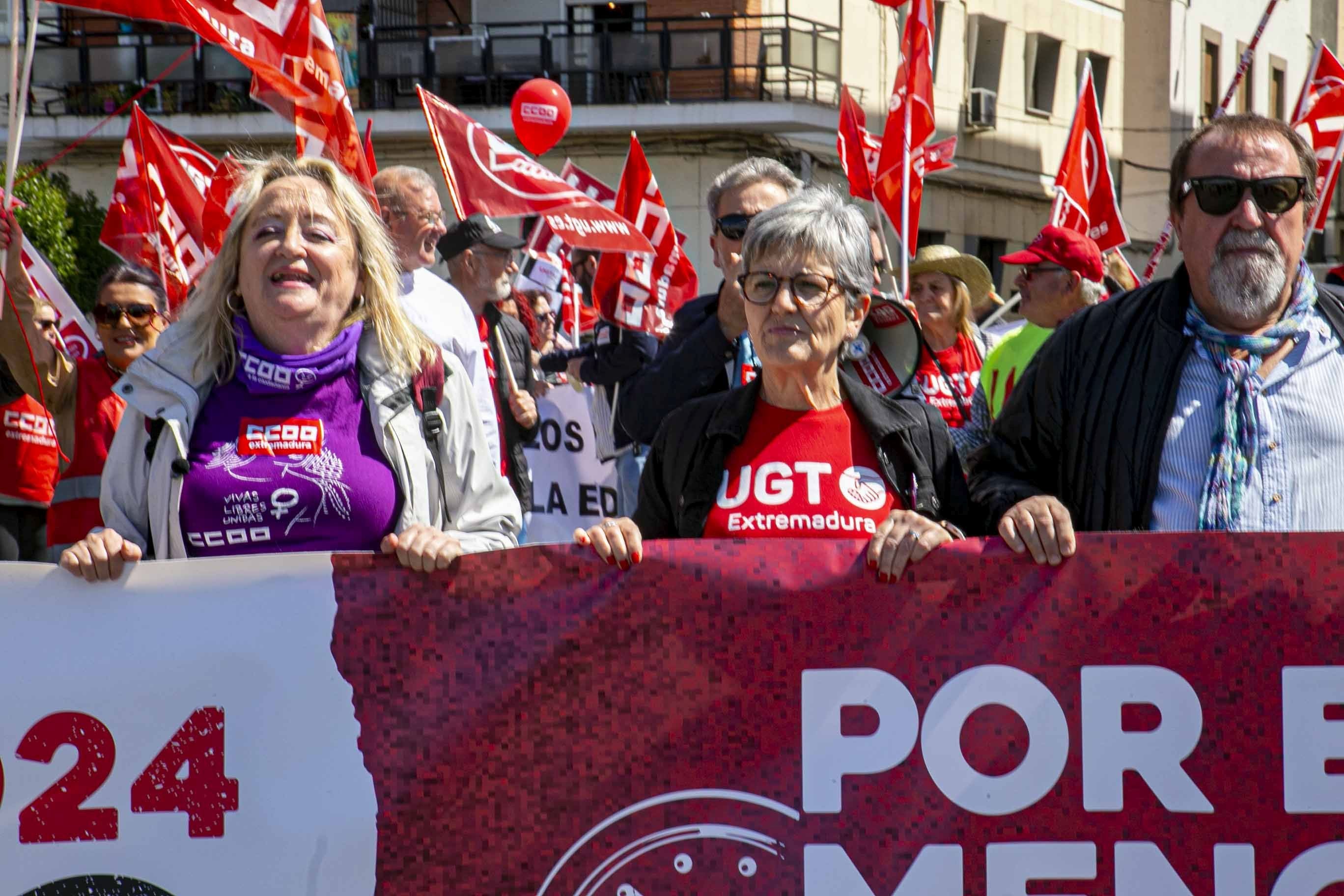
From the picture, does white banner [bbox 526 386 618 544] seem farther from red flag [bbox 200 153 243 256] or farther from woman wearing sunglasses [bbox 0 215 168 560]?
woman wearing sunglasses [bbox 0 215 168 560]

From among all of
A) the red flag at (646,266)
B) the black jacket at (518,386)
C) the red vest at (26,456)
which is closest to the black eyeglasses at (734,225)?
the black jacket at (518,386)

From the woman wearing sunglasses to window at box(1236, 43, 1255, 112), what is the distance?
31501mm

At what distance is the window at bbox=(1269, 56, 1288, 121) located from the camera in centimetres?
3531

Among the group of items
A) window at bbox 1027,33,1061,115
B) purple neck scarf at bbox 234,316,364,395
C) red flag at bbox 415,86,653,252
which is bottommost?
purple neck scarf at bbox 234,316,364,395

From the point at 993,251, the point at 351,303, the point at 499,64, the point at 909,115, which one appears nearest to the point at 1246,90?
the point at 993,251

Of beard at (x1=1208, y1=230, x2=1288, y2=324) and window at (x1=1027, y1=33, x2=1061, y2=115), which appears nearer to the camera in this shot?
beard at (x1=1208, y1=230, x2=1288, y2=324)

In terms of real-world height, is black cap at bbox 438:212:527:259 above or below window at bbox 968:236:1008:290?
below

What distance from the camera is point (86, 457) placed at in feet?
18.0

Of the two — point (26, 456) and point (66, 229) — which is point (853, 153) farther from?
point (66, 229)

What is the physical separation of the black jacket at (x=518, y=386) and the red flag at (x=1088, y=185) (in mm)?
4158

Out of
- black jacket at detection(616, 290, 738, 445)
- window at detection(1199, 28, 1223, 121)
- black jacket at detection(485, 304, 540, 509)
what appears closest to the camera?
black jacket at detection(616, 290, 738, 445)

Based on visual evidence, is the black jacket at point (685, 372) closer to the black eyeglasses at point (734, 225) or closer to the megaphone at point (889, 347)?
the black eyeglasses at point (734, 225)

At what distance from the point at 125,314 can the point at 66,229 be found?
18053mm

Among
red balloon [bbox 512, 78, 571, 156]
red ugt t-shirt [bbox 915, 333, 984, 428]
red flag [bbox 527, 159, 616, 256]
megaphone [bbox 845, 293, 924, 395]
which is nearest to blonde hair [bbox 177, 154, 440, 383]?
megaphone [bbox 845, 293, 924, 395]
